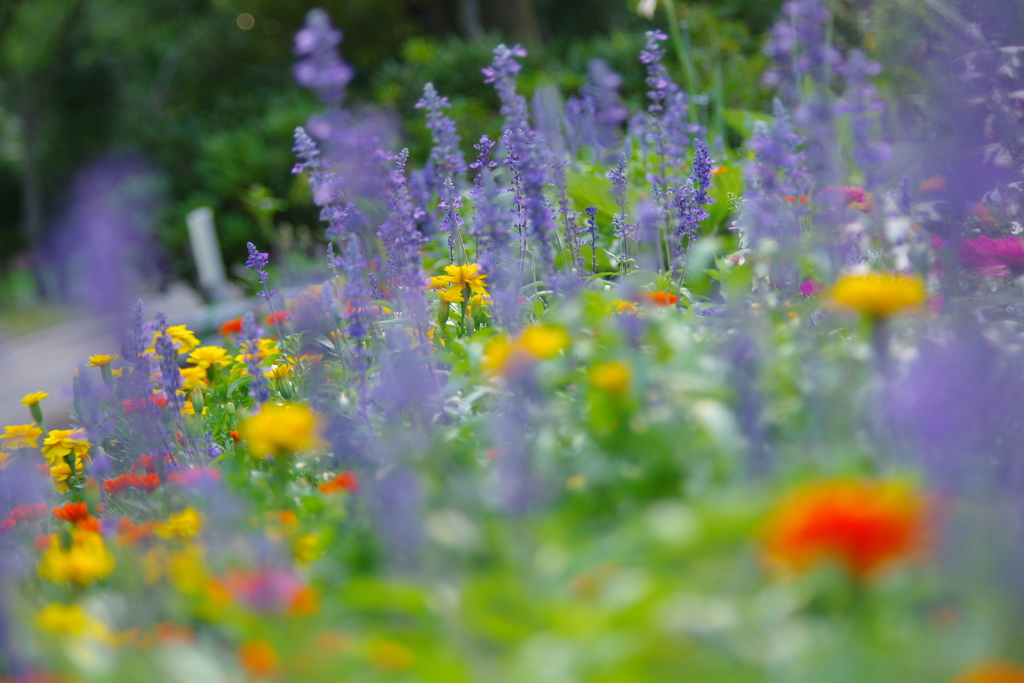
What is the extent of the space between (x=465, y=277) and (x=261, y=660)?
159 centimetres

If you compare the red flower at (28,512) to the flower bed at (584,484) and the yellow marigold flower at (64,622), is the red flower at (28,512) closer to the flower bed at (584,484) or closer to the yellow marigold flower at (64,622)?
the flower bed at (584,484)

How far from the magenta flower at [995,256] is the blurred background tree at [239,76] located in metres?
2.81

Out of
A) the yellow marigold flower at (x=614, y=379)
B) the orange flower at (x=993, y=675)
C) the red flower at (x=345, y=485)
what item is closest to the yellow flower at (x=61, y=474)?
the red flower at (x=345, y=485)

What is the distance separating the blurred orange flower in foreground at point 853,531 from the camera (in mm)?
930

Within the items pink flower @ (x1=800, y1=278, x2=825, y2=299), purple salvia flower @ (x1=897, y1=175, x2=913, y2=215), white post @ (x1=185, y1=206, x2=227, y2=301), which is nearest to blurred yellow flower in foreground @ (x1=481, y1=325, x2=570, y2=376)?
pink flower @ (x1=800, y1=278, x2=825, y2=299)

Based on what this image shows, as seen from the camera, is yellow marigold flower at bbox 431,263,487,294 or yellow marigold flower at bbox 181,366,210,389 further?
yellow marigold flower at bbox 181,366,210,389

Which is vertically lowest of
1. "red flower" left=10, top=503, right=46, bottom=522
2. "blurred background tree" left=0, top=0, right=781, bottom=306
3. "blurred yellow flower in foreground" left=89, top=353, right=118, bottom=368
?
"red flower" left=10, top=503, right=46, bottom=522

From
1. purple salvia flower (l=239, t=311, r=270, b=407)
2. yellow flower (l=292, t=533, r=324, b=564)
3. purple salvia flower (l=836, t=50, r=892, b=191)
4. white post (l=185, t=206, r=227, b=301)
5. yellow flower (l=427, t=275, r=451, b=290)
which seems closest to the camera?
yellow flower (l=292, t=533, r=324, b=564)

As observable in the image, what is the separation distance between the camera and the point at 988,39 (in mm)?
2951

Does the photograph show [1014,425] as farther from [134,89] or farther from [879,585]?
[134,89]

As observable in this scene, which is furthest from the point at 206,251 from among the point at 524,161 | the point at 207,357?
the point at 524,161

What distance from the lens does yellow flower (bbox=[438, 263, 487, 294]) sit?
2518 millimetres

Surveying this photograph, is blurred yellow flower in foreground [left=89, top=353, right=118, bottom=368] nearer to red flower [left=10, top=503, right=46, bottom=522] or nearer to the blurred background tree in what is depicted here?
red flower [left=10, top=503, right=46, bottom=522]

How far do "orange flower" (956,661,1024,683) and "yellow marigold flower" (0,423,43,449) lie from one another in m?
2.66
